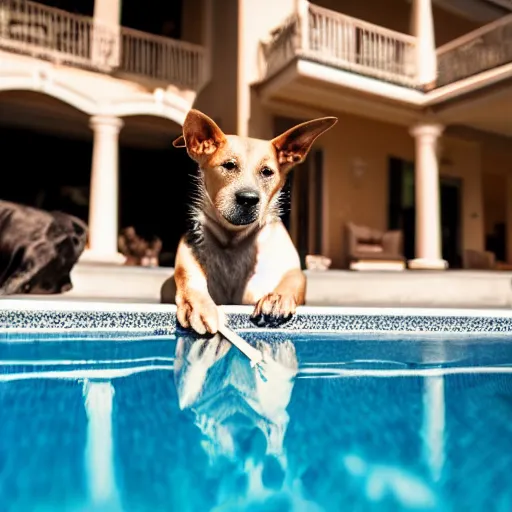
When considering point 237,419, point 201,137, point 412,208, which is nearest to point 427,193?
point 412,208

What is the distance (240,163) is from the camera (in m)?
2.57

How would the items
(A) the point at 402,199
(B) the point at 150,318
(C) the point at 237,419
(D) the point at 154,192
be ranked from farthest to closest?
(A) the point at 402,199 → (D) the point at 154,192 → (B) the point at 150,318 → (C) the point at 237,419

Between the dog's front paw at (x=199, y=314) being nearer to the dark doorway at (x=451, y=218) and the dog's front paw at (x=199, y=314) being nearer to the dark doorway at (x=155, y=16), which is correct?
the dark doorway at (x=155, y=16)

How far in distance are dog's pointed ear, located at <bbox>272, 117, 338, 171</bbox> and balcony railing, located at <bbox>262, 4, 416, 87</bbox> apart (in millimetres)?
6219

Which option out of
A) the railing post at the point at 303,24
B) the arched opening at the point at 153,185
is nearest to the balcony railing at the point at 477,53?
the railing post at the point at 303,24

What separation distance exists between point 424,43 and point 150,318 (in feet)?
29.9

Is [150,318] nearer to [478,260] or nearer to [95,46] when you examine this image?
[95,46]

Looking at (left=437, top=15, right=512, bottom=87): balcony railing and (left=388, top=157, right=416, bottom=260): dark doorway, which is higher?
(left=437, top=15, right=512, bottom=87): balcony railing

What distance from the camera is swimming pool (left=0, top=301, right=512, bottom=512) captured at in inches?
39.6

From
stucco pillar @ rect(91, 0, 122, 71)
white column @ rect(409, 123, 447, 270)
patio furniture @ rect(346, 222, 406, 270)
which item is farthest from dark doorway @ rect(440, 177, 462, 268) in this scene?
stucco pillar @ rect(91, 0, 122, 71)

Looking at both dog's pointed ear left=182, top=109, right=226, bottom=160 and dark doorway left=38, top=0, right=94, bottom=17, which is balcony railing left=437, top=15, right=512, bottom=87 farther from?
dog's pointed ear left=182, top=109, right=226, bottom=160

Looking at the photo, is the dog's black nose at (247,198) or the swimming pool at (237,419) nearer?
the swimming pool at (237,419)

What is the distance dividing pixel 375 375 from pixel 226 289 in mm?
1160

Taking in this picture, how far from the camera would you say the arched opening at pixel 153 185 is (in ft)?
36.0
